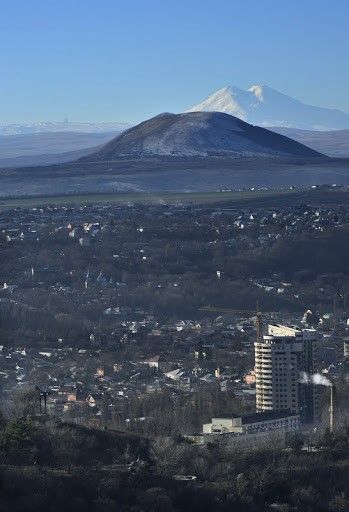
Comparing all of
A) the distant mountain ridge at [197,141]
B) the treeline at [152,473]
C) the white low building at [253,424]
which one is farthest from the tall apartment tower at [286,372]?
the distant mountain ridge at [197,141]

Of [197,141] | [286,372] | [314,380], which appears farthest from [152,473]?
[197,141]

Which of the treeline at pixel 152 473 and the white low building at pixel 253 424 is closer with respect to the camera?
the treeline at pixel 152 473

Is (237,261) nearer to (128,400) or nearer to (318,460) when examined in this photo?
(128,400)

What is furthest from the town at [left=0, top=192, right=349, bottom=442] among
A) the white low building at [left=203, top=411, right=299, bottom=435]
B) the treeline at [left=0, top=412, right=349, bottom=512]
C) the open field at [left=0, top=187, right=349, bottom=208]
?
the treeline at [left=0, top=412, right=349, bottom=512]

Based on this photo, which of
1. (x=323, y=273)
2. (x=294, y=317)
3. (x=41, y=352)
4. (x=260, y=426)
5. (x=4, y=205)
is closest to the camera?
(x=260, y=426)

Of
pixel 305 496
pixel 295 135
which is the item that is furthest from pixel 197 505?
pixel 295 135

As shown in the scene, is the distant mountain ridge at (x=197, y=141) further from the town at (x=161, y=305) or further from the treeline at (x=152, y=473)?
the treeline at (x=152, y=473)
